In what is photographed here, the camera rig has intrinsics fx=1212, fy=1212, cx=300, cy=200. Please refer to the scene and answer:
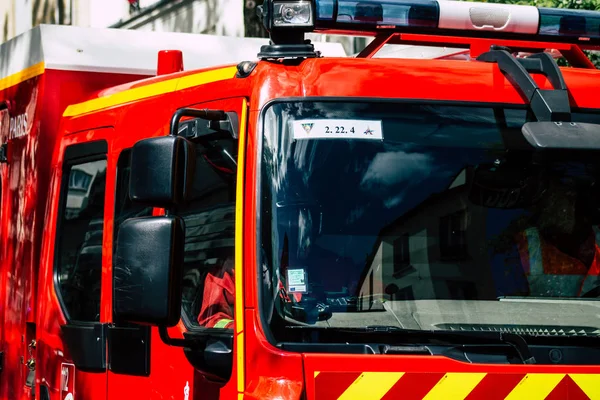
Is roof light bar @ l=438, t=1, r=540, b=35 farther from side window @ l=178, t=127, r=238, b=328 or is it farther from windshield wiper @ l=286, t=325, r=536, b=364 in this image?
windshield wiper @ l=286, t=325, r=536, b=364

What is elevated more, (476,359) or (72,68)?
(72,68)

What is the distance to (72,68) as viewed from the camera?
20.5 feet

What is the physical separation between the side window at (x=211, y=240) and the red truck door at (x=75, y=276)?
70cm

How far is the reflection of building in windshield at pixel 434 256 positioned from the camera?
14.0 ft

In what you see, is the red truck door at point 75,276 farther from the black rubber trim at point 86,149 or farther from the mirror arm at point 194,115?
the mirror arm at point 194,115

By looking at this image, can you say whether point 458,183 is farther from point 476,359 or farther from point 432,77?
point 476,359

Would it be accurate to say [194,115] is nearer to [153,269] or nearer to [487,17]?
[153,269]

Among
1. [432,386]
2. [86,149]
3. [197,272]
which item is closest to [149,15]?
[86,149]

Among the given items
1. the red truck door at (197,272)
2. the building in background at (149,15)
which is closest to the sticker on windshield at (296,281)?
the red truck door at (197,272)

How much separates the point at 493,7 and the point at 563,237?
1.11 m

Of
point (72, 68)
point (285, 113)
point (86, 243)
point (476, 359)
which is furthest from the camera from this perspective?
point (72, 68)

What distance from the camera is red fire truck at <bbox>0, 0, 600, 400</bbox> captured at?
13.5 feet

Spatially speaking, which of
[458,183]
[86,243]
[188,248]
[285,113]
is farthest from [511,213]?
[86,243]

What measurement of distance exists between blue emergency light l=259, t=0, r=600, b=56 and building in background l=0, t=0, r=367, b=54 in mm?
7977
